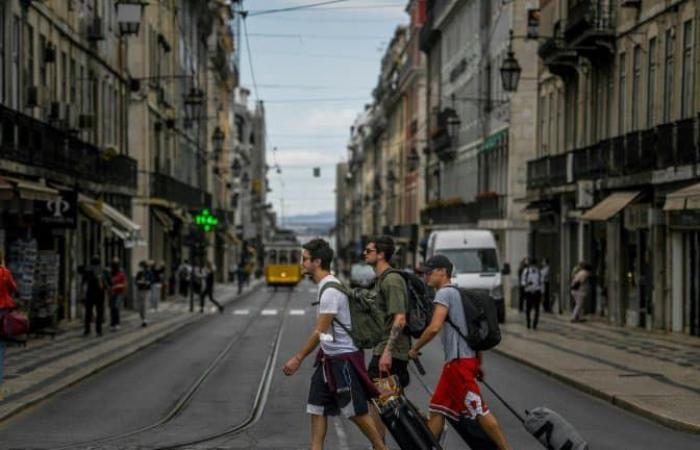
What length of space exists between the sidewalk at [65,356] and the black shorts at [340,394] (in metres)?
5.92

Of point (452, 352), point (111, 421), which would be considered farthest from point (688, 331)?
point (452, 352)

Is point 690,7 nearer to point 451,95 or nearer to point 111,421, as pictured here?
point 111,421

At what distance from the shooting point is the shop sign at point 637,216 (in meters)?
36.8

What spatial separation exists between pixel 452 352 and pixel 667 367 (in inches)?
504

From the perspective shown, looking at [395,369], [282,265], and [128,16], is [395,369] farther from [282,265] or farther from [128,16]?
[282,265]

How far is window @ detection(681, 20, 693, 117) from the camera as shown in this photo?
3288cm

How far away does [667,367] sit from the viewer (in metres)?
24.2

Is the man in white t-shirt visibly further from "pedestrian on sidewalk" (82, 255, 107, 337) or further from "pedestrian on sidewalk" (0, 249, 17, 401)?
"pedestrian on sidewalk" (82, 255, 107, 337)

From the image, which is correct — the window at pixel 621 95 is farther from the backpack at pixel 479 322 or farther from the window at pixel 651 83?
the backpack at pixel 479 322

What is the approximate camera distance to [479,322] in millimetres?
12234

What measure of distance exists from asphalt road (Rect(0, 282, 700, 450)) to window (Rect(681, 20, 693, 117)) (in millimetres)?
8506

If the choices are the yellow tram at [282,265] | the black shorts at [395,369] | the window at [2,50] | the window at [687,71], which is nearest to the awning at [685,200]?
the window at [687,71]

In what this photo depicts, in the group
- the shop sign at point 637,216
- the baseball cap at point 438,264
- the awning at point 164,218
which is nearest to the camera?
the baseball cap at point 438,264

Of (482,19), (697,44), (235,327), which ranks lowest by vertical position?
(235,327)
